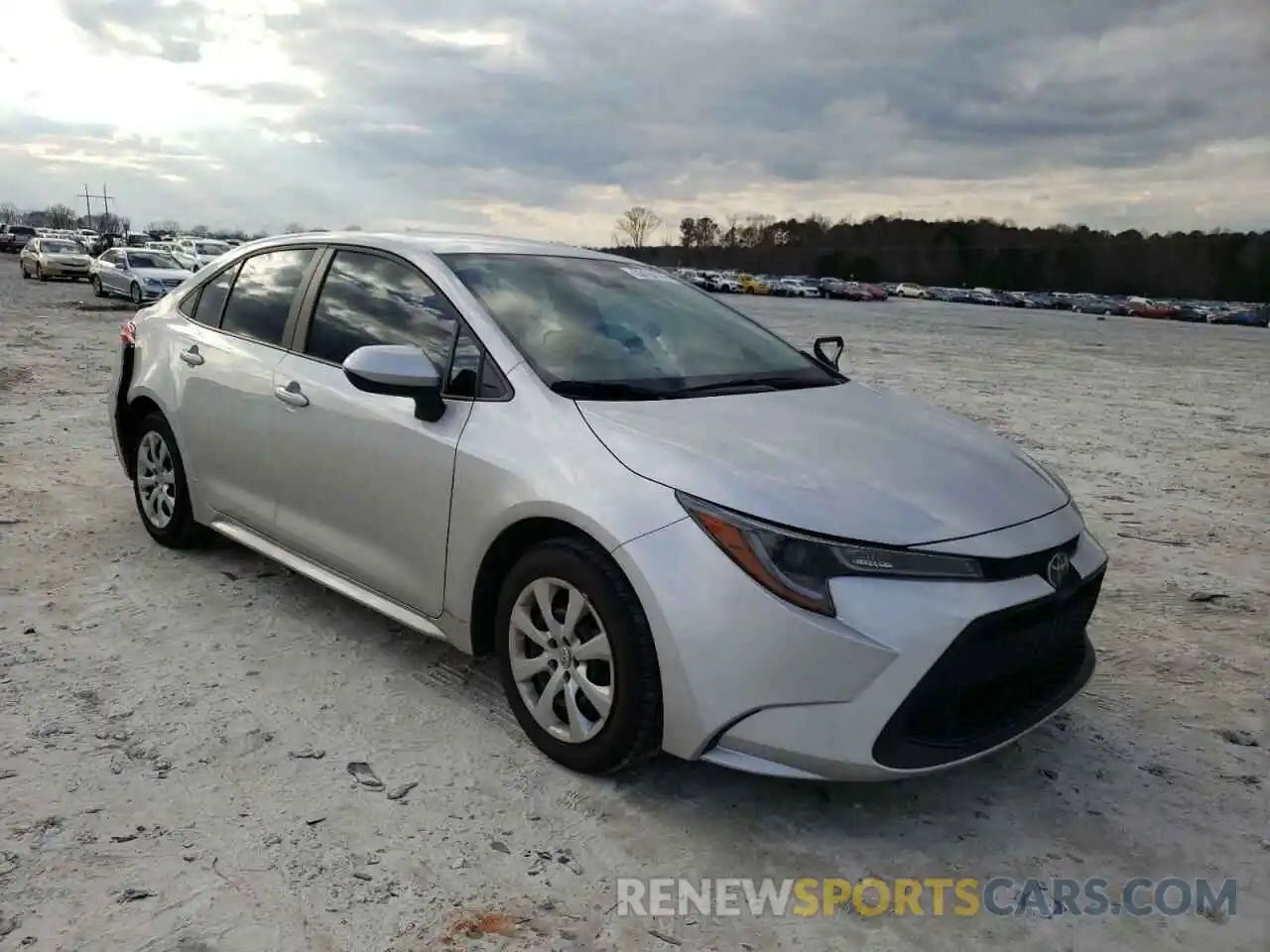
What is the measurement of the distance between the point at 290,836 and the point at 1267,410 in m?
13.7

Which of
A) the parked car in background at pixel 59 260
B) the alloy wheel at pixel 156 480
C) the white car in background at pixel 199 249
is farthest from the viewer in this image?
the white car in background at pixel 199 249

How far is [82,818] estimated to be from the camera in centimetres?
270

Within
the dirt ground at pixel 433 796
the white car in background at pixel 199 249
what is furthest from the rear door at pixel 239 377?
the white car in background at pixel 199 249

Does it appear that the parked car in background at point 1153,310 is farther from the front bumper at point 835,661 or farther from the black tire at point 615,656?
the black tire at point 615,656

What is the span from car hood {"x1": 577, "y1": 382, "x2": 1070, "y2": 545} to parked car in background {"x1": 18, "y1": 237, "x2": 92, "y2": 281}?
34.2 meters

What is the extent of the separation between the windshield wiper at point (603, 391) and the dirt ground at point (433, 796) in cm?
117

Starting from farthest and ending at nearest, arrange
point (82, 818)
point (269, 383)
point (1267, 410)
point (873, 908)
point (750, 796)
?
1. point (1267, 410)
2. point (269, 383)
3. point (750, 796)
4. point (82, 818)
5. point (873, 908)

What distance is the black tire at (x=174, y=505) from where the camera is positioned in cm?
466

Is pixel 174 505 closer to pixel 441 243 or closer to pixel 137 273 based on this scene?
pixel 441 243

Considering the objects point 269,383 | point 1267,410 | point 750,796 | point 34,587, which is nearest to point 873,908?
point 750,796

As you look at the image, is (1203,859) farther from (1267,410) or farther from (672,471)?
(1267,410)

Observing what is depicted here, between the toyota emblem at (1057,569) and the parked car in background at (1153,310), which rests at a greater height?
the parked car in background at (1153,310)

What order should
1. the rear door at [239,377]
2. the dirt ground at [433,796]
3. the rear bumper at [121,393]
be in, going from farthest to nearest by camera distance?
the rear bumper at [121,393]
the rear door at [239,377]
the dirt ground at [433,796]

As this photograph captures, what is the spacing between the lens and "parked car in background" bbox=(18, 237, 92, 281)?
104 feet
